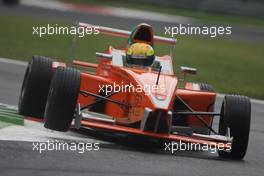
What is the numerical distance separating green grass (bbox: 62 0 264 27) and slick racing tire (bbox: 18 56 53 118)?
2419 centimetres

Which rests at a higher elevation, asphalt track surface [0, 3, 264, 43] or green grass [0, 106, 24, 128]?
green grass [0, 106, 24, 128]

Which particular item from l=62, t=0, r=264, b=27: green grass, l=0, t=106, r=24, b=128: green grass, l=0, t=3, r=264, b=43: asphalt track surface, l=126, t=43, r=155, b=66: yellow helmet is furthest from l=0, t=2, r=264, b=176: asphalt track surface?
l=62, t=0, r=264, b=27: green grass

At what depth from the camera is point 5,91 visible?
13.7m

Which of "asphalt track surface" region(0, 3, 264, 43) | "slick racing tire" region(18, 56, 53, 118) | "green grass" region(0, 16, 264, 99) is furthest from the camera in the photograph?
"asphalt track surface" region(0, 3, 264, 43)

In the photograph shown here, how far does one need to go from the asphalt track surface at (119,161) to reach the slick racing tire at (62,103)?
1.27 ft

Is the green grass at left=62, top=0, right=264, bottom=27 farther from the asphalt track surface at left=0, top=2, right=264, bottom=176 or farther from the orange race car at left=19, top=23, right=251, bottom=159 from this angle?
the asphalt track surface at left=0, top=2, right=264, bottom=176

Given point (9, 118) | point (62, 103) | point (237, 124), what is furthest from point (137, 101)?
point (9, 118)

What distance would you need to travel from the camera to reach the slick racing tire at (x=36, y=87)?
10.6 m

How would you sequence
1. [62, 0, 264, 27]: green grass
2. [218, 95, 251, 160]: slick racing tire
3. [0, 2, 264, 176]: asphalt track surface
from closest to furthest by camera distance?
[0, 2, 264, 176]: asphalt track surface → [218, 95, 251, 160]: slick racing tire → [62, 0, 264, 27]: green grass

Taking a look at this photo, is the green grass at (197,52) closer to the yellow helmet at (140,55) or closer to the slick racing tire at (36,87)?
the yellow helmet at (140,55)

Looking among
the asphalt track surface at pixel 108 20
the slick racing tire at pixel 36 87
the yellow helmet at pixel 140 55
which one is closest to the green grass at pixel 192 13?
the asphalt track surface at pixel 108 20

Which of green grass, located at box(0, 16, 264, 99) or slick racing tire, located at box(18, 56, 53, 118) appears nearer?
slick racing tire, located at box(18, 56, 53, 118)

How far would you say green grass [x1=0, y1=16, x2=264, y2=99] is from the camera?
62.6 ft

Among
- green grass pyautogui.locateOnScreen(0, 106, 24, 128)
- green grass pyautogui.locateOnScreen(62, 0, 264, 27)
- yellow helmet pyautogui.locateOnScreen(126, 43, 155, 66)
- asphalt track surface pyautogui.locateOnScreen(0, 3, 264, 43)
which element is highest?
yellow helmet pyautogui.locateOnScreen(126, 43, 155, 66)
